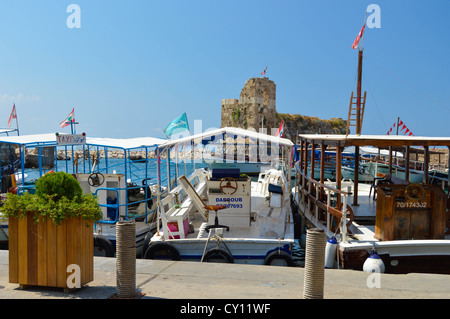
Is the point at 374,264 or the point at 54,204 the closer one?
the point at 54,204

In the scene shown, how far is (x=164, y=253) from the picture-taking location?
9594 millimetres

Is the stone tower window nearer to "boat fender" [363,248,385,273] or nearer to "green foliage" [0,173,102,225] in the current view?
"boat fender" [363,248,385,273]

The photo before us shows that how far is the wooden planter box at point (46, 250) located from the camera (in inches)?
216

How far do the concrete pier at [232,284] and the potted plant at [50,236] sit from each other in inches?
10.8

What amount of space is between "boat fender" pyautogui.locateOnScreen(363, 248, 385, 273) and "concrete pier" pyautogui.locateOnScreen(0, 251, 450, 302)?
66 centimetres

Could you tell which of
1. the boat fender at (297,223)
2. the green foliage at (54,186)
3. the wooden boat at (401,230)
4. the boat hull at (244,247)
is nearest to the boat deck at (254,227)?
the boat hull at (244,247)

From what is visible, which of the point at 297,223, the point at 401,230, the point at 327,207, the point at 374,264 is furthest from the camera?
the point at 297,223

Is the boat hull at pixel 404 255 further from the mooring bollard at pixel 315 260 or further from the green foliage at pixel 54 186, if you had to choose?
the green foliage at pixel 54 186

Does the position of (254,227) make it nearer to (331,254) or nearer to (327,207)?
(327,207)

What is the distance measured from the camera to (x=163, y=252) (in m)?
9.60

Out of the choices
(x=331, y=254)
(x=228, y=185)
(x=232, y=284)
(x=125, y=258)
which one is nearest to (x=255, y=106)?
(x=228, y=185)

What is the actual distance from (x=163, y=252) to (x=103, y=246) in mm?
2064
